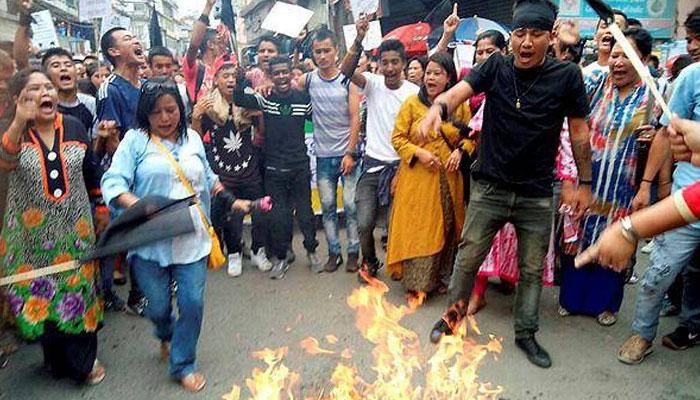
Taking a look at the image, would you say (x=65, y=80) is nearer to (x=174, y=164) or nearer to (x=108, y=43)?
(x=108, y=43)

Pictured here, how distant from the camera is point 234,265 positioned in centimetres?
538

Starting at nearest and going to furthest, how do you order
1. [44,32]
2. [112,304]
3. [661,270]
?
[661,270]
[112,304]
[44,32]

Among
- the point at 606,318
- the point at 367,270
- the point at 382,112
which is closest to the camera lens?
the point at 606,318

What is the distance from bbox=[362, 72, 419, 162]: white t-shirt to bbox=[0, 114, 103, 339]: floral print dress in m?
2.59

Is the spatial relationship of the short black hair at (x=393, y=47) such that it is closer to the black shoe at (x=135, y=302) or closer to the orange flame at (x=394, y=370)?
the orange flame at (x=394, y=370)

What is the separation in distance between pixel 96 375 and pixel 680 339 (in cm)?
401

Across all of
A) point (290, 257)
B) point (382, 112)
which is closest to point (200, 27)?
point (382, 112)

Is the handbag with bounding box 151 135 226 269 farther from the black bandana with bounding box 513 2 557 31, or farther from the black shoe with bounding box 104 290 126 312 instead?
the black bandana with bounding box 513 2 557 31

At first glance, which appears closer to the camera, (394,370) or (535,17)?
(535,17)

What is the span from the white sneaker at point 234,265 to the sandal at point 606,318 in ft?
11.0

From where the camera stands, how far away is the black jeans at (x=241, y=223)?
533cm

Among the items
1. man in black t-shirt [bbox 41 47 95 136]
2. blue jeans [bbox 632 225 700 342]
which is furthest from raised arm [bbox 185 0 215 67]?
blue jeans [bbox 632 225 700 342]

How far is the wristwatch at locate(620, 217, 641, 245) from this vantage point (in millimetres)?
1901

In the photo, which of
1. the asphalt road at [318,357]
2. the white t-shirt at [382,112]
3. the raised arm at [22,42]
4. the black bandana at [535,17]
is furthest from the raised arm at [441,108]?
the raised arm at [22,42]
